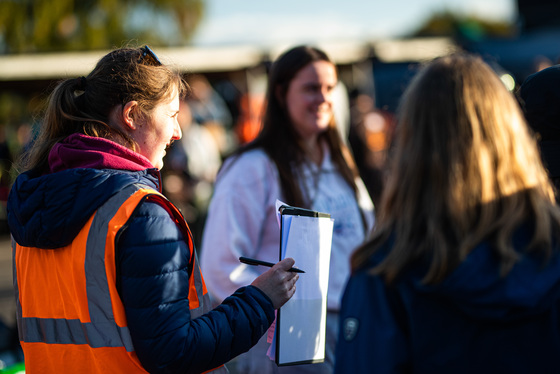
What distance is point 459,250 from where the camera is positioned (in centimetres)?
140

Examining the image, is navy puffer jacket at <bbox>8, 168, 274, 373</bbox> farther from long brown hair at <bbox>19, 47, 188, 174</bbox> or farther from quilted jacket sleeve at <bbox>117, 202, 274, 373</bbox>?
long brown hair at <bbox>19, 47, 188, 174</bbox>

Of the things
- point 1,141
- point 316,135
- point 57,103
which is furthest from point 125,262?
point 1,141

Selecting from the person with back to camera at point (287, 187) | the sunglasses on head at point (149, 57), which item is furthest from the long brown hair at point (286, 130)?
the sunglasses on head at point (149, 57)

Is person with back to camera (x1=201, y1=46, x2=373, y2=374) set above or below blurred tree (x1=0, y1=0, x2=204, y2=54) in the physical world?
below

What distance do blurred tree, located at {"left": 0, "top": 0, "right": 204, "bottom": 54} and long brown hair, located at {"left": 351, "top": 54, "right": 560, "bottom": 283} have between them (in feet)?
67.6

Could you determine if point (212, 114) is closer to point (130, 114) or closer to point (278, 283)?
point (130, 114)

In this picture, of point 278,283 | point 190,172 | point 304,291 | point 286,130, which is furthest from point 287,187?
point 190,172

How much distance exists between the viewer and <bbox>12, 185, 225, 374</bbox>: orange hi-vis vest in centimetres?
168

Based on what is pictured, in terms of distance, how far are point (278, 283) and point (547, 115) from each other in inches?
40.8

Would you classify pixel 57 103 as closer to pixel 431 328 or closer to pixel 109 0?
pixel 431 328

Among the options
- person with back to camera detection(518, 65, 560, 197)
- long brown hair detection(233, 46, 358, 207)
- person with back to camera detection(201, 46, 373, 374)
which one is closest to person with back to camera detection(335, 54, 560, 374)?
person with back to camera detection(518, 65, 560, 197)

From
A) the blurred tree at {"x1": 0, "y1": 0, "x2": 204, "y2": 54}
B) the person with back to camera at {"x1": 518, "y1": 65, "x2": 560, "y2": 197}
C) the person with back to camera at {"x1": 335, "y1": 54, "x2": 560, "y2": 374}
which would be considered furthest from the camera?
the blurred tree at {"x1": 0, "y1": 0, "x2": 204, "y2": 54}

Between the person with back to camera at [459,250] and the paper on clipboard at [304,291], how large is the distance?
0.48m

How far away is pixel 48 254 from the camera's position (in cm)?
182
